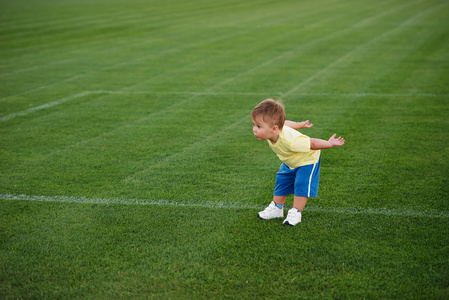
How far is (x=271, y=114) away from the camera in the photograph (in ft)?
12.5

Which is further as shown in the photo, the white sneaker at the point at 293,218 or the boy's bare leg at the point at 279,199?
the boy's bare leg at the point at 279,199

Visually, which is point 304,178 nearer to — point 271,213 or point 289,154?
point 289,154

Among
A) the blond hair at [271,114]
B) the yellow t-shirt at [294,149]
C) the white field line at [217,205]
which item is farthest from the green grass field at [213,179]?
the blond hair at [271,114]

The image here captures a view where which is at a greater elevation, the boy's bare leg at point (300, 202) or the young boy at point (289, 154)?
the young boy at point (289, 154)

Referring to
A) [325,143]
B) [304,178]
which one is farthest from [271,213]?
[325,143]

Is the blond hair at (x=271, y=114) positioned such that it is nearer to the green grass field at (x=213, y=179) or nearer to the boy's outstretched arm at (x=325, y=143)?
the boy's outstretched arm at (x=325, y=143)

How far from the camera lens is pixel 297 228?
13.4 feet

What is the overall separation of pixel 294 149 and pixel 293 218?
2.15 ft

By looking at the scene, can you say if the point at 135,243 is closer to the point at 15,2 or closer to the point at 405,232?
the point at 405,232

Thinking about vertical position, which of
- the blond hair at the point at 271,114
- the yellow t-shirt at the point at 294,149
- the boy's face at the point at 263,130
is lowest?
the yellow t-shirt at the point at 294,149

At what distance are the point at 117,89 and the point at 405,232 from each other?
24.5 feet

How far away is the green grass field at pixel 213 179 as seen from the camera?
340 cm

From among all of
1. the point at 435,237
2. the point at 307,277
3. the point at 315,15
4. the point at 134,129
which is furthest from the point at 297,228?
the point at 315,15

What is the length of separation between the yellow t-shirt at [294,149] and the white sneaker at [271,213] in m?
0.43
